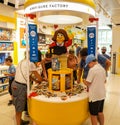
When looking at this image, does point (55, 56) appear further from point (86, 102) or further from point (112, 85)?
point (112, 85)

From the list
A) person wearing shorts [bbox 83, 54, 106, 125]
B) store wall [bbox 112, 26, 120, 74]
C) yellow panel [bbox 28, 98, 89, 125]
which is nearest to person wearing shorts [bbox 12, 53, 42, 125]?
yellow panel [bbox 28, 98, 89, 125]

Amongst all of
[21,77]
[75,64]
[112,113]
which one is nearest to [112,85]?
[112,113]

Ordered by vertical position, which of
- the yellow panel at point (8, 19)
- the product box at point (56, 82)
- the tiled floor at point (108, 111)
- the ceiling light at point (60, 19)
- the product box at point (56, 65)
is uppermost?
the yellow panel at point (8, 19)

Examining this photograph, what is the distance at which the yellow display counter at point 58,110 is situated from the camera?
2.64 m

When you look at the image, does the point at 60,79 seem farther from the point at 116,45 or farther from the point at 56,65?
the point at 116,45

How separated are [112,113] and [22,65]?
247 cm

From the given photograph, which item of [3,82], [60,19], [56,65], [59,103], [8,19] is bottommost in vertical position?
[3,82]

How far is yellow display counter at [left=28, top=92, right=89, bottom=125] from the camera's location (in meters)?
2.64

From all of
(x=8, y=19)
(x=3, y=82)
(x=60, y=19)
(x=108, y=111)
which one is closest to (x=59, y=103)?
(x=60, y=19)

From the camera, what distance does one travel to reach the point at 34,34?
284cm

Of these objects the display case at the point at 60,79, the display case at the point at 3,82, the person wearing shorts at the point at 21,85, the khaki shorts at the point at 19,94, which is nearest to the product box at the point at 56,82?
the display case at the point at 60,79

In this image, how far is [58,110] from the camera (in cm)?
263

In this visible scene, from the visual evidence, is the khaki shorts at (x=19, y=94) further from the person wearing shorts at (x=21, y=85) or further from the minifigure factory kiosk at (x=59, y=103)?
the minifigure factory kiosk at (x=59, y=103)

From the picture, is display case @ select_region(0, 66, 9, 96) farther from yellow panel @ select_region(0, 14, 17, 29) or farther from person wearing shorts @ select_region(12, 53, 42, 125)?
person wearing shorts @ select_region(12, 53, 42, 125)
